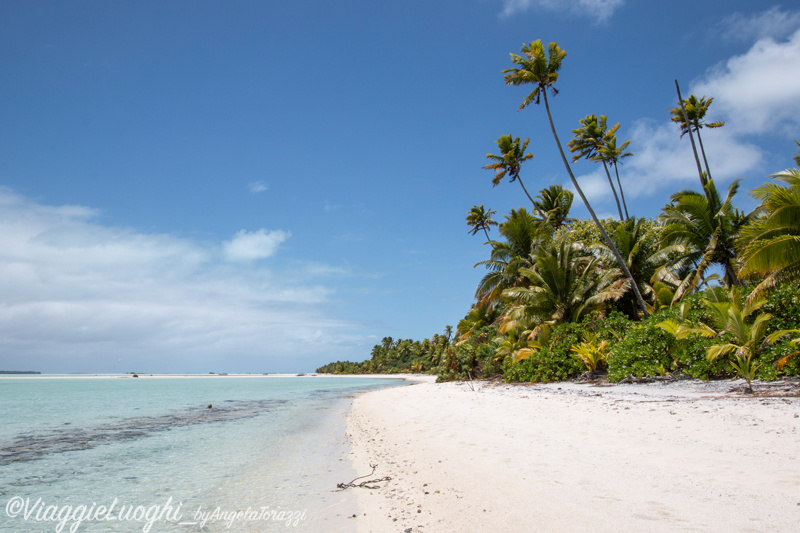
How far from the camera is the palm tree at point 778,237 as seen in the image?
9609 millimetres

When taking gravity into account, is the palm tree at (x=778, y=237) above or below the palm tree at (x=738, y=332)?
above

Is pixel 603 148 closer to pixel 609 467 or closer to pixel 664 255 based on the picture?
pixel 664 255

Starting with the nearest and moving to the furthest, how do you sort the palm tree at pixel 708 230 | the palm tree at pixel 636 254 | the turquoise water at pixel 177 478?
the turquoise water at pixel 177 478, the palm tree at pixel 708 230, the palm tree at pixel 636 254

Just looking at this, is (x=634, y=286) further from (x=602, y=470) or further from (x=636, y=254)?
(x=602, y=470)

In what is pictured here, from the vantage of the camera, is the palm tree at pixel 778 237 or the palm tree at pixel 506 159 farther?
the palm tree at pixel 506 159

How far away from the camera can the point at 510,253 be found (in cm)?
2445

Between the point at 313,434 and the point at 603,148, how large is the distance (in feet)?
89.8

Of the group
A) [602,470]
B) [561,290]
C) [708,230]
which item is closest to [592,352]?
[561,290]

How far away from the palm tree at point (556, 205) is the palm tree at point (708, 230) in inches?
442

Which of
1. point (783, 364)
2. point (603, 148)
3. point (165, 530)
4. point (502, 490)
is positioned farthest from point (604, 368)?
point (603, 148)

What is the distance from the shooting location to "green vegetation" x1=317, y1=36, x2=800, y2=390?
948 cm

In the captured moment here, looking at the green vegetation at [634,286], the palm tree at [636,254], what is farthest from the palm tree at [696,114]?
the palm tree at [636,254]

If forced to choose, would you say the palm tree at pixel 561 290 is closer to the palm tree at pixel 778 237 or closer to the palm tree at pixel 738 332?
the palm tree at pixel 778 237

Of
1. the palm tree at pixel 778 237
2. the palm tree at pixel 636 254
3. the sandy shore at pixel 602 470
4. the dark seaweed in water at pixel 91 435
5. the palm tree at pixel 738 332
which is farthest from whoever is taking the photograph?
the palm tree at pixel 636 254
